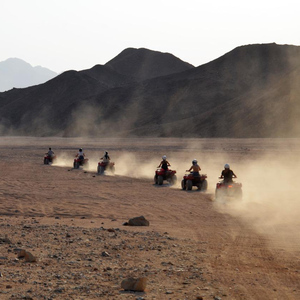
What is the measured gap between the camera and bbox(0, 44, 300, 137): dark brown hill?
106m

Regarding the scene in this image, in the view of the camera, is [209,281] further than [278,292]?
Yes

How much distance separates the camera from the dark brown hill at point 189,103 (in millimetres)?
105750

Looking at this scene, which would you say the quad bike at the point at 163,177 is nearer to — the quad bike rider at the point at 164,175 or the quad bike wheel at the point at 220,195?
the quad bike rider at the point at 164,175

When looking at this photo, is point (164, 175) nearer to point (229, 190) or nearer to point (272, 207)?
point (229, 190)

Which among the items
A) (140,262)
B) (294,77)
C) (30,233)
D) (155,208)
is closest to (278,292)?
(140,262)

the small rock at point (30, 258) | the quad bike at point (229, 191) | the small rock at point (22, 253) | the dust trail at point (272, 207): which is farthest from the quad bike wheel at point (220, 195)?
the small rock at point (30, 258)

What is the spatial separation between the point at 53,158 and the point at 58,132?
373 feet

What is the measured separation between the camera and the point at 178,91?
145500 millimetres

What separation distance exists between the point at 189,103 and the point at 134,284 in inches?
5122

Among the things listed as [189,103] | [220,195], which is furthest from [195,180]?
[189,103]

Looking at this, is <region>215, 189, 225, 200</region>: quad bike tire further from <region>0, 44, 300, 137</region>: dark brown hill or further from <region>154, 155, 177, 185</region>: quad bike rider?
<region>0, 44, 300, 137</region>: dark brown hill

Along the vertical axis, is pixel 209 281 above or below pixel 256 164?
below

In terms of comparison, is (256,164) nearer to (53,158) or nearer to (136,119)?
(53,158)

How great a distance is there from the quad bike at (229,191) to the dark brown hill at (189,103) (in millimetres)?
78238
